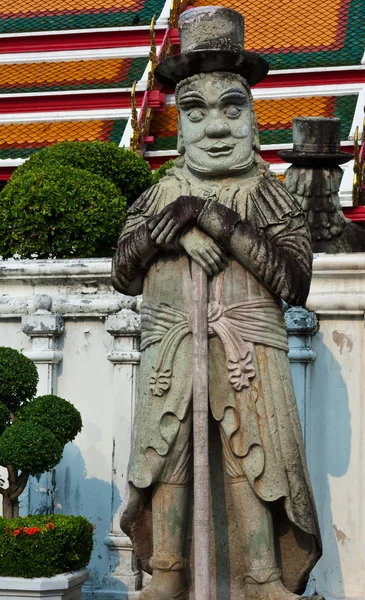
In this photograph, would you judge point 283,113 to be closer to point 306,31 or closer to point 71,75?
point 306,31

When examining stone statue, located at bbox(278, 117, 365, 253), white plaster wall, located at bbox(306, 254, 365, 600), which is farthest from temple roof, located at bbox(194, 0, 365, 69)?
white plaster wall, located at bbox(306, 254, 365, 600)

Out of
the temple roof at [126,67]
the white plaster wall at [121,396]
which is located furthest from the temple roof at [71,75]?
the white plaster wall at [121,396]

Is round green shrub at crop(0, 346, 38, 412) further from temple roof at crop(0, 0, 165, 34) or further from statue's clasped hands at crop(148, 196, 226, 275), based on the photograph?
temple roof at crop(0, 0, 165, 34)

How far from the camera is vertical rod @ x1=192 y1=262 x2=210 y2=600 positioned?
649cm

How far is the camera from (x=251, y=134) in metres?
6.92

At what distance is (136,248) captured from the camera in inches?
267

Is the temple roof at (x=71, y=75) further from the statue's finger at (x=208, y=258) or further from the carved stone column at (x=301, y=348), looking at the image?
the statue's finger at (x=208, y=258)

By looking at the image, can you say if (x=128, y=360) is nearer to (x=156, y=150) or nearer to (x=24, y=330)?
(x=24, y=330)

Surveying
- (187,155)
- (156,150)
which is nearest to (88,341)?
(187,155)

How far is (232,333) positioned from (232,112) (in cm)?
97

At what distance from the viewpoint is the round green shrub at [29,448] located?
7.82m

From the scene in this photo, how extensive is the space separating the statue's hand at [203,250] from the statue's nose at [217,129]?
17.1 inches

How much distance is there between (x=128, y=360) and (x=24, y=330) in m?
0.61

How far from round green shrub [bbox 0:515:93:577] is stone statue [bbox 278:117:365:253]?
277 centimetres
